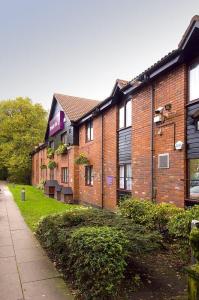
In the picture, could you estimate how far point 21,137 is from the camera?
4225 centimetres

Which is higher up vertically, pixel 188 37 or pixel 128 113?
pixel 188 37

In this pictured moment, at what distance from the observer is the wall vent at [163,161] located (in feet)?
27.9

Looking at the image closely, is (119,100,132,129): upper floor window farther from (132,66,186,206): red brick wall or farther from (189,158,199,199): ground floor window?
(189,158,199,199): ground floor window

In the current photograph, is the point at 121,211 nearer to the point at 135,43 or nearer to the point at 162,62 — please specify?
the point at 162,62

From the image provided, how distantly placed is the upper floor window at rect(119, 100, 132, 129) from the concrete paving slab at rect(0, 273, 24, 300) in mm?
7722

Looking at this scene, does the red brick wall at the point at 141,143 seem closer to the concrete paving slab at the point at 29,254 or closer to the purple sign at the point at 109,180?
the purple sign at the point at 109,180

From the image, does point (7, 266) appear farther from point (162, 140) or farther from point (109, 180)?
point (109, 180)

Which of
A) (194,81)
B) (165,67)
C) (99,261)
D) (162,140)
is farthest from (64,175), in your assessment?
(99,261)

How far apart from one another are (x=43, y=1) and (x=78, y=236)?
44.6 feet

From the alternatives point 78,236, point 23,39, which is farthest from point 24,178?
point 78,236

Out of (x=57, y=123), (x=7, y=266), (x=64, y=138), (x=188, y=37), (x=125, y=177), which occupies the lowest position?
(x=7, y=266)

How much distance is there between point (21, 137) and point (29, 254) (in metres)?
37.4

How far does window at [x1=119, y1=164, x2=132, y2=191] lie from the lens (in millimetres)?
11348

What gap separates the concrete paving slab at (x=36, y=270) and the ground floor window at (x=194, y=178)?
13.7 ft
